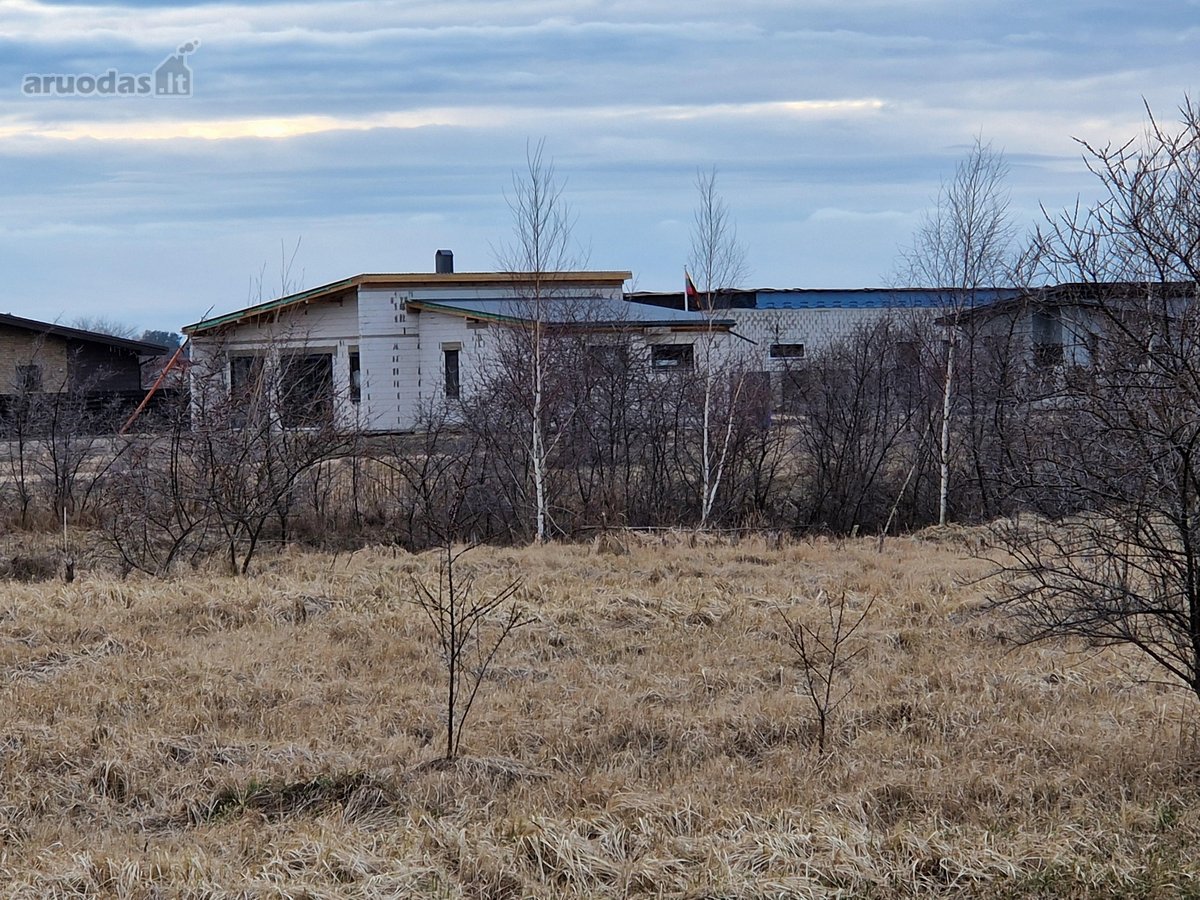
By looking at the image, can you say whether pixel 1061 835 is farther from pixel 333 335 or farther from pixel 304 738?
pixel 333 335

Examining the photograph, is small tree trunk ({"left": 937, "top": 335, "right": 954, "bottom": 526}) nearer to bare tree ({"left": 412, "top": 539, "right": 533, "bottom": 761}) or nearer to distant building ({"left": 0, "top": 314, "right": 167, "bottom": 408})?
bare tree ({"left": 412, "top": 539, "right": 533, "bottom": 761})

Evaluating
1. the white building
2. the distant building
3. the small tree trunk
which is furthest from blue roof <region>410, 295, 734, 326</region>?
the distant building

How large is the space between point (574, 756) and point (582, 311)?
17.2 m

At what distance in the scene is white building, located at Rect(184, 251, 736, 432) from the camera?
2419 cm

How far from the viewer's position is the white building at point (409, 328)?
79.4ft

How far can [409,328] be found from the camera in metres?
26.4

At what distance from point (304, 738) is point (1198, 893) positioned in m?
4.81

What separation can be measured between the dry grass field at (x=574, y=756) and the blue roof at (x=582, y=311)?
1049 centimetres

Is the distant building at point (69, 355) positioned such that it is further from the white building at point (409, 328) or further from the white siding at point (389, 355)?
the white siding at point (389, 355)

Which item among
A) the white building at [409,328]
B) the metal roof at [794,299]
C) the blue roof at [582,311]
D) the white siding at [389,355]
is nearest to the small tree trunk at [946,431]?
the blue roof at [582,311]

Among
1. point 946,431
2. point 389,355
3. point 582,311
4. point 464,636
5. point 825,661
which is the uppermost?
point 582,311

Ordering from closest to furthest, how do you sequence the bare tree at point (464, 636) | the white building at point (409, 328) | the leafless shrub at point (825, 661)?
the bare tree at point (464, 636) < the leafless shrub at point (825, 661) < the white building at point (409, 328)

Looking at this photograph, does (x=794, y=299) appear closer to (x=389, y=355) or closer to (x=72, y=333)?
(x=389, y=355)

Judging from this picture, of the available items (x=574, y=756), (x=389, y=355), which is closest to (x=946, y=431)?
(x=389, y=355)
